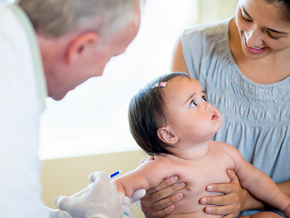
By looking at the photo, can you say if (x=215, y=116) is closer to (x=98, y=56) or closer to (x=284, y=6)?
(x=284, y=6)

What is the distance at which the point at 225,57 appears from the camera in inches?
52.1

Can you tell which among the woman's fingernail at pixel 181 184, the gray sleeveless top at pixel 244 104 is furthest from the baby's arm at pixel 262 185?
the woman's fingernail at pixel 181 184

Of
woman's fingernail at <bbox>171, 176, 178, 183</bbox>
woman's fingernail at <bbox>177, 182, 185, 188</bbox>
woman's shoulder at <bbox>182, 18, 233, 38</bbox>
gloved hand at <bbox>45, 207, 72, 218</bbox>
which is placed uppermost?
woman's shoulder at <bbox>182, 18, 233, 38</bbox>

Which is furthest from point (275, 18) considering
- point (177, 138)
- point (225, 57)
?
point (177, 138)

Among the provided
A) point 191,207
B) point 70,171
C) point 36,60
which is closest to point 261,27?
point 191,207

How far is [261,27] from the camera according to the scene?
1006 millimetres

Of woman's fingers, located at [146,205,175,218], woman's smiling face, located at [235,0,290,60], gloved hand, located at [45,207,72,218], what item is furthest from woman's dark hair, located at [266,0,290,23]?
gloved hand, located at [45,207,72,218]

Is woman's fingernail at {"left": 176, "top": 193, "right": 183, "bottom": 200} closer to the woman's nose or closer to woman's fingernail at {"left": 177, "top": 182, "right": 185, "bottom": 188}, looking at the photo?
woman's fingernail at {"left": 177, "top": 182, "right": 185, "bottom": 188}

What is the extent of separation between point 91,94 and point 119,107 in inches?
8.8

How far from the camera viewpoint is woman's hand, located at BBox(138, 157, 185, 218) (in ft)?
3.34

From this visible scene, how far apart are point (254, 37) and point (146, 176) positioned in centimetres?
65

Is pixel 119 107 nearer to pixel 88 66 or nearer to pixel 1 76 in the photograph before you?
pixel 88 66

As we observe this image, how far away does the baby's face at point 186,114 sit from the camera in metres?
0.99

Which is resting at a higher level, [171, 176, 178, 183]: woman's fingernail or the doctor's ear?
the doctor's ear
